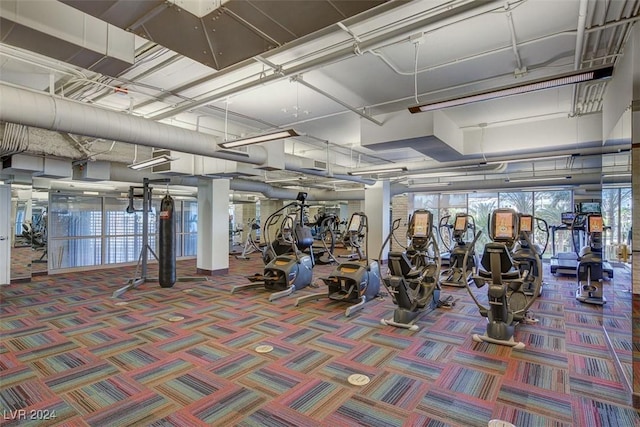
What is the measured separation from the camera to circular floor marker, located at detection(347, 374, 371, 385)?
2.99 m

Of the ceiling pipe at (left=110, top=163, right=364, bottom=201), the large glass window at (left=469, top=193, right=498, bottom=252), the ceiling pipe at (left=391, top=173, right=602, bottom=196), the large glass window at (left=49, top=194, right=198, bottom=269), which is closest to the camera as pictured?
the ceiling pipe at (left=110, top=163, right=364, bottom=201)

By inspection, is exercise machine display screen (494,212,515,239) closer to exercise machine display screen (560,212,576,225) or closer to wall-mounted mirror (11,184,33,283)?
exercise machine display screen (560,212,576,225)

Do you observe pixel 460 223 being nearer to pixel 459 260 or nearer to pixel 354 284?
pixel 459 260

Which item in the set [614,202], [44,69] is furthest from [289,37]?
[614,202]

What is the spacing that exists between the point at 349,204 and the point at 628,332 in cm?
1474

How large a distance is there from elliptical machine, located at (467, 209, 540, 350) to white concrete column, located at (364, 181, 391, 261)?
579cm

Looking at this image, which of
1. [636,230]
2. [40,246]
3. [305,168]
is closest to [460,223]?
[305,168]

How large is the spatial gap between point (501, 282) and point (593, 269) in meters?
3.12

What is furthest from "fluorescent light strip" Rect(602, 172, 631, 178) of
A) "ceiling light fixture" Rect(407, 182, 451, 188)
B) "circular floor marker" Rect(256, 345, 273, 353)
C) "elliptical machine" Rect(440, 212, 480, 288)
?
"ceiling light fixture" Rect(407, 182, 451, 188)


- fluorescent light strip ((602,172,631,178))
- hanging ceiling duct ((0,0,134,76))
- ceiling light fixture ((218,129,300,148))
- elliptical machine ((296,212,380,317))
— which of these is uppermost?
hanging ceiling duct ((0,0,134,76))

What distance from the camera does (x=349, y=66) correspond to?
Result: 13.0 ft

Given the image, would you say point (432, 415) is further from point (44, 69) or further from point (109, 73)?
point (44, 69)

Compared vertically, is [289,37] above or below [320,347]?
above

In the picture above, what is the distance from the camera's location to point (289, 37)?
220cm
